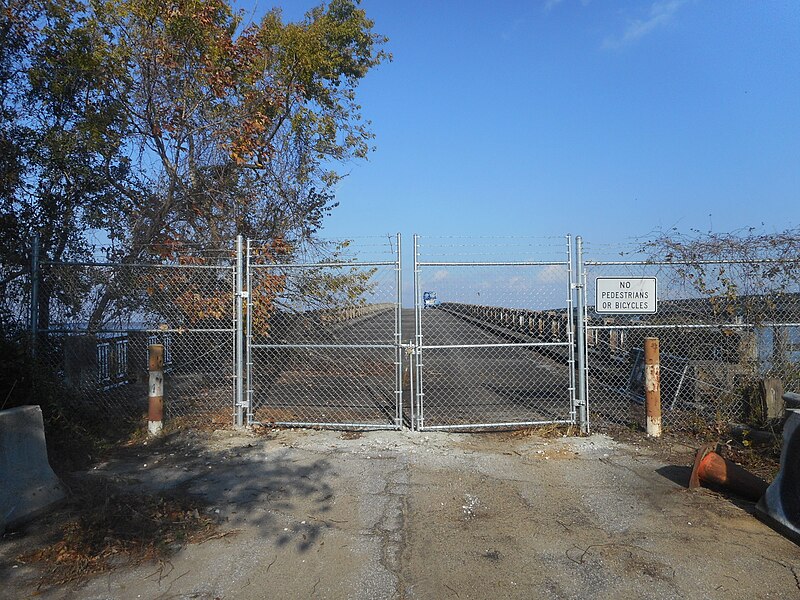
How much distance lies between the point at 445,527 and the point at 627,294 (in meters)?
3.89

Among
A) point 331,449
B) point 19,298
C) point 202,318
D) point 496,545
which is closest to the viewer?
point 496,545

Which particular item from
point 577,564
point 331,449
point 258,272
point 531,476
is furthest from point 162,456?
point 577,564

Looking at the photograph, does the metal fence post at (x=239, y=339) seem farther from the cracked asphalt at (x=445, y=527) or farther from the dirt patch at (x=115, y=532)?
the dirt patch at (x=115, y=532)

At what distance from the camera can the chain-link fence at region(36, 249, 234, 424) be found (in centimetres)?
783

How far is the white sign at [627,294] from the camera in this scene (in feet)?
23.4

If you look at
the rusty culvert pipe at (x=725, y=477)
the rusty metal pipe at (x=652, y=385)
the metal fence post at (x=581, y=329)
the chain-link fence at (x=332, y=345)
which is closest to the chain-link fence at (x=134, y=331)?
the chain-link fence at (x=332, y=345)

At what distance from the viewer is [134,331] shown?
25.4 feet

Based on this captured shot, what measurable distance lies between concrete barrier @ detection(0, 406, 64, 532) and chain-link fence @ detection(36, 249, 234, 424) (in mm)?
2557

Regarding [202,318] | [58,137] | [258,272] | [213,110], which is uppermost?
[213,110]

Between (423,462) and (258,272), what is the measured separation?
4351mm

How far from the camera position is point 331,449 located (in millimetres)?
6816

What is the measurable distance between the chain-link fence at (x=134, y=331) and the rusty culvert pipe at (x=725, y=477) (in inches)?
210

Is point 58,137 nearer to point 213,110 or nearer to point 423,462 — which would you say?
point 213,110

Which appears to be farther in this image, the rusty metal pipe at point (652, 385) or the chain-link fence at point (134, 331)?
A: the chain-link fence at point (134, 331)
